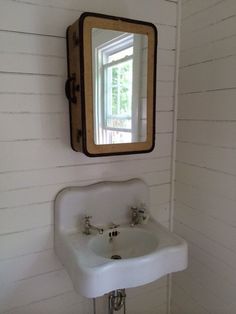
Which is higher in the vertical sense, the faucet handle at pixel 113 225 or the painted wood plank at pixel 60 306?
the faucet handle at pixel 113 225

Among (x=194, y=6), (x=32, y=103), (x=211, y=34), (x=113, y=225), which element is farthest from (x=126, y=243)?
(x=194, y=6)

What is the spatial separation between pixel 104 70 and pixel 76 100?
0.18 m

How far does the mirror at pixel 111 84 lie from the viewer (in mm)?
1051

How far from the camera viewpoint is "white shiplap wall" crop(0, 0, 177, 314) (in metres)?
1.05

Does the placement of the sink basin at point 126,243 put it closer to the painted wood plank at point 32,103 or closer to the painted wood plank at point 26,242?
the painted wood plank at point 26,242

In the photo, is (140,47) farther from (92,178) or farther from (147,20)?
(92,178)

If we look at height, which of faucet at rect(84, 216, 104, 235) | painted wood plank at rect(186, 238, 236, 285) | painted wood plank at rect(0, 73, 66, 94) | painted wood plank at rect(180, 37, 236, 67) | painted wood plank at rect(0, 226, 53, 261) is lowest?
painted wood plank at rect(186, 238, 236, 285)

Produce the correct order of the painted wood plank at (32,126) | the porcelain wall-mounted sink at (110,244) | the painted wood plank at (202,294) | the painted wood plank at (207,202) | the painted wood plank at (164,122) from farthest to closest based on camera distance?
1. the painted wood plank at (164,122)
2. the painted wood plank at (202,294)
3. the painted wood plank at (207,202)
4. the painted wood plank at (32,126)
5. the porcelain wall-mounted sink at (110,244)

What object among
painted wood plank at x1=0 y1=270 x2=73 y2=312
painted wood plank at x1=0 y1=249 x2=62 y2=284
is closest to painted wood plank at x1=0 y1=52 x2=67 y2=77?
painted wood plank at x1=0 y1=249 x2=62 y2=284

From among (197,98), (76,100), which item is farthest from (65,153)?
(197,98)

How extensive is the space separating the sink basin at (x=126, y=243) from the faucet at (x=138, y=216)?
5 centimetres

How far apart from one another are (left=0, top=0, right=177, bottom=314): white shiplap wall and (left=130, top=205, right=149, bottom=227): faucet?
172 millimetres

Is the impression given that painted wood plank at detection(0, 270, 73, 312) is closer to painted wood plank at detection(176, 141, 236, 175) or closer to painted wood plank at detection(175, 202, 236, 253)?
painted wood plank at detection(175, 202, 236, 253)

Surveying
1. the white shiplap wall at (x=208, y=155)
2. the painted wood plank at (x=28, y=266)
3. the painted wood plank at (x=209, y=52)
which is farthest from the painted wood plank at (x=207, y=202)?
A: the painted wood plank at (x=28, y=266)
